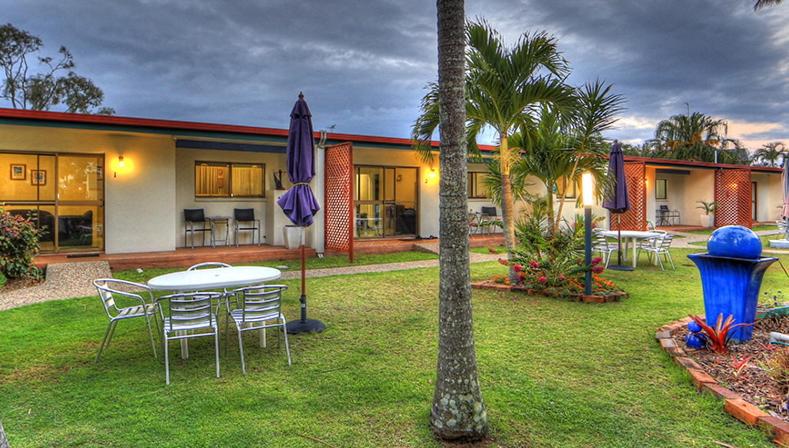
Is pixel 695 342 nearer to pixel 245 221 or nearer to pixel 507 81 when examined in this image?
pixel 507 81

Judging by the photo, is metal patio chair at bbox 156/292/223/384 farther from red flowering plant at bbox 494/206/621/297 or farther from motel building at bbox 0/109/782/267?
motel building at bbox 0/109/782/267

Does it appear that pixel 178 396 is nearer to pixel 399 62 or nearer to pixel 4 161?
pixel 4 161

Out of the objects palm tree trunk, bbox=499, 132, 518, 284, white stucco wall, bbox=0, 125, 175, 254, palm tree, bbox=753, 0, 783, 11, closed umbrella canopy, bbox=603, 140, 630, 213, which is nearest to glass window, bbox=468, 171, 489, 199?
closed umbrella canopy, bbox=603, 140, 630, 213

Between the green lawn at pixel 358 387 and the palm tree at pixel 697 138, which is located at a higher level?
the palm tree at pixel 697 138

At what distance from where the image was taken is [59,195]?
32.3 feet

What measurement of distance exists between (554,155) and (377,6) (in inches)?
365

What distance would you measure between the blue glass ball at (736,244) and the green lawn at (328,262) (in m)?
7.24

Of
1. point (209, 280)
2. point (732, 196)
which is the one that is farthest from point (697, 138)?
point (209, 280)

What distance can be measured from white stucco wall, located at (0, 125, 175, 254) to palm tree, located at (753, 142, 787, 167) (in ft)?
131

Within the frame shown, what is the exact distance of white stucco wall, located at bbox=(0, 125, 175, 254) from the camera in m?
9.87

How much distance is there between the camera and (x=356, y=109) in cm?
2780

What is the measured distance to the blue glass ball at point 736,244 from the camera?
4184 mm

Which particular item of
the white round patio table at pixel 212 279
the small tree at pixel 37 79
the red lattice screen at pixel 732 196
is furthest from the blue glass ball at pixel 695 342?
the small tree at pixel 37 79

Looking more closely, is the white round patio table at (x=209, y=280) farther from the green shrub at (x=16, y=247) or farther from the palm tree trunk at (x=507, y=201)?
the green shrub at (x=16, y=247)
